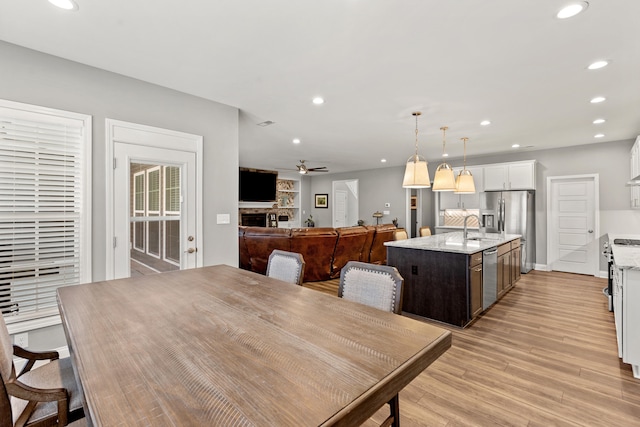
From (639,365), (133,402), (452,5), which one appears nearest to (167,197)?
(133,402)

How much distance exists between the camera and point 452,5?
1.83 m

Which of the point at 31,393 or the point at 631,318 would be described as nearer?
the point at 31,393

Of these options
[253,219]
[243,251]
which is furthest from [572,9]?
[253,219]

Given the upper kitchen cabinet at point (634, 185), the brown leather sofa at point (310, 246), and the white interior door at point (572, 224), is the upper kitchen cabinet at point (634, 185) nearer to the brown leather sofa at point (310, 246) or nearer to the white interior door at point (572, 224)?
the white interior door at point (572, 224)

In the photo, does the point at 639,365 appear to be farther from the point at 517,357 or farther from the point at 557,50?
the point at 557,50

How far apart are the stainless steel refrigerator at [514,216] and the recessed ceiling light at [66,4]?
22.1ft

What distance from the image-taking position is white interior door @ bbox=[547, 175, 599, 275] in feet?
18.6

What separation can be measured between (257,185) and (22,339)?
6.84m

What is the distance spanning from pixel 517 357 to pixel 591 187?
Answer: 4.91m

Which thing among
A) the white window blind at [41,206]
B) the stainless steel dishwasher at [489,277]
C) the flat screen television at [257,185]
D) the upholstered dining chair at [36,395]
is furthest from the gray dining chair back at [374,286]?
the flat screen television at [257,185]

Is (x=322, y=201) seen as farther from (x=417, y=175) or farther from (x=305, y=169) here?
(x=417, y=175)

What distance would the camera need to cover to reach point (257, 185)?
888cm

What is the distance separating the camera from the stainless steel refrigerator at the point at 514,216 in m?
6.02

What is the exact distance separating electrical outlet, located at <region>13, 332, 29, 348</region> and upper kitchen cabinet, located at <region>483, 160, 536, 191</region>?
7.44 meters
